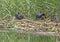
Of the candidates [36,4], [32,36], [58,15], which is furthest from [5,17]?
[32,36]

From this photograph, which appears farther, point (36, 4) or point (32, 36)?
point (36, 4)

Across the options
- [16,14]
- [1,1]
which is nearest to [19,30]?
[16,14]

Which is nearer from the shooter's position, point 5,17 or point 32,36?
point 32,36

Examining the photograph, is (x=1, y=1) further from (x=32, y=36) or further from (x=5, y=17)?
(x=32, y=36)

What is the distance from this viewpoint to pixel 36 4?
941 centimetres

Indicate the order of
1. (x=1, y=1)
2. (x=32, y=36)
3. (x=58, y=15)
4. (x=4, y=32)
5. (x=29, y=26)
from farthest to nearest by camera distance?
1. (x=1, y=1)
2. (x=58, y=15)
3. (x=29, y=26)
4. (x=4, y=32)
5. (x=32, y=36)

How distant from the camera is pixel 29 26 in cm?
817

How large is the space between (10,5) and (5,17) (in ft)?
1.39

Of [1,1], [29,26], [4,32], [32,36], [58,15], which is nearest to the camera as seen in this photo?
[32,36]

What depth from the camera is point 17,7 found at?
31.6ft

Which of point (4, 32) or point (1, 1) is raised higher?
point (1, 1)

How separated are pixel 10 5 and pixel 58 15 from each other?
149 cm

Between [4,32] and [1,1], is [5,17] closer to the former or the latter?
[1,1]

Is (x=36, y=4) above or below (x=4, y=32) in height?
above
